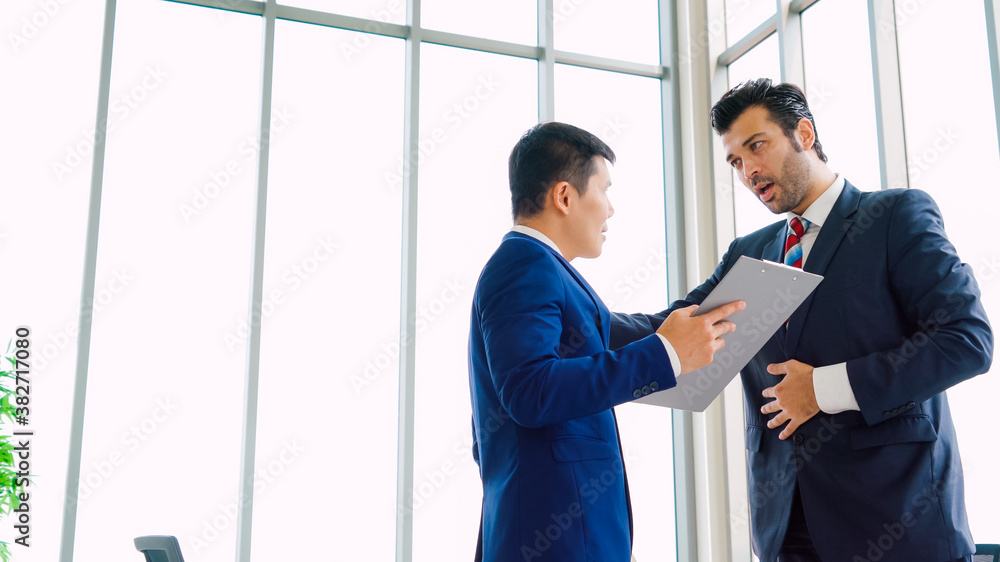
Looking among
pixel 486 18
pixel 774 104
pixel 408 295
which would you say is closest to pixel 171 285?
pixel 408 295

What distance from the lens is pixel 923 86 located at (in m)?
2.93

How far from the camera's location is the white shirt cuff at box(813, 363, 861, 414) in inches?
63.6

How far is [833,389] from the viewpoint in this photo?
64.4 inches

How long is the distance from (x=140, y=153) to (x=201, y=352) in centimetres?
94

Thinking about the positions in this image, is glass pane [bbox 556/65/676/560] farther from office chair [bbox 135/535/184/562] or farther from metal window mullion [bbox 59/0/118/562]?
office chair [bbox 135/535/184/562]

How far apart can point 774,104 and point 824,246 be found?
46cm

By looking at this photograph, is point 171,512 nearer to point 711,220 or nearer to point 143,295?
point 143,295

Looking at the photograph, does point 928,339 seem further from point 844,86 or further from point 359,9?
point 359,9

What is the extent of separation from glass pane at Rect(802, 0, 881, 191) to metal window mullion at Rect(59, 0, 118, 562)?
313cm

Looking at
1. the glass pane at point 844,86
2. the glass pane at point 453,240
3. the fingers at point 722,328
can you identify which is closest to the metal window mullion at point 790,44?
the glass pane at point 844,86

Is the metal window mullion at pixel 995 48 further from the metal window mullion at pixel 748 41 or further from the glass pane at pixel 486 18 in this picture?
the glass pane at pixel 486 18

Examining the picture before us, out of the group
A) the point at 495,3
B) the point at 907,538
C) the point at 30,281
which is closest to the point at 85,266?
the point at 30,281

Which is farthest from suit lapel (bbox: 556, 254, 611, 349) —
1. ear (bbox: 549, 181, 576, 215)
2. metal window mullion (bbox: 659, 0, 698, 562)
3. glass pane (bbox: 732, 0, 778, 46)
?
glass pane (bbox: 732, 0, 778, 46)

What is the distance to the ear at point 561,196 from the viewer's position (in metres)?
1.49
